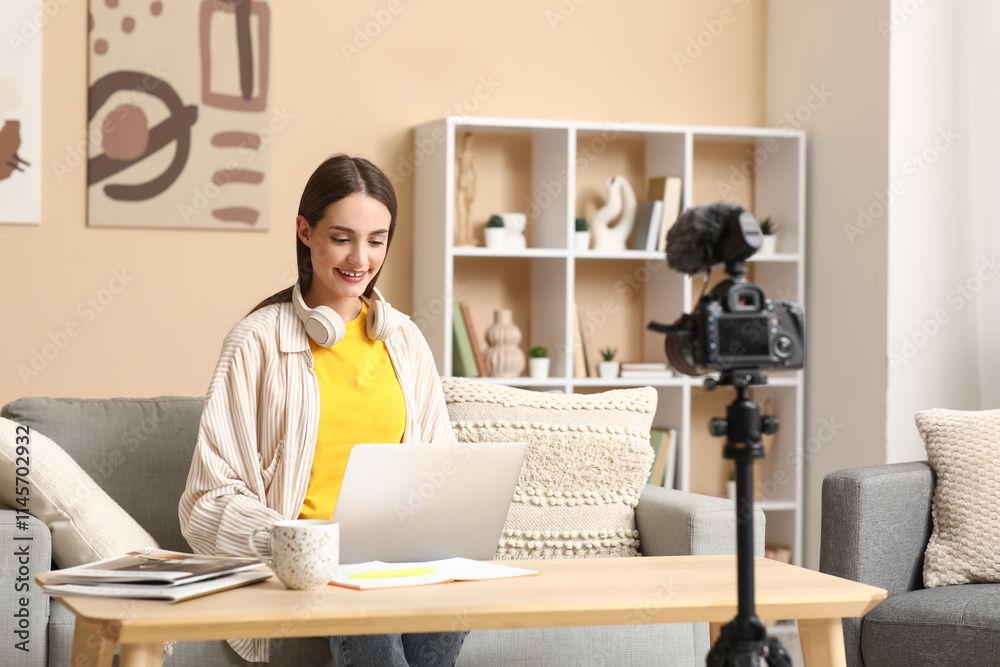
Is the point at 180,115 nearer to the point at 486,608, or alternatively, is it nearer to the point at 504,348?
the point at 504,348

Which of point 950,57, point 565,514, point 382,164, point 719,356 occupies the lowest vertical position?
point 565,514

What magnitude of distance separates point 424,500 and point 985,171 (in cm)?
239

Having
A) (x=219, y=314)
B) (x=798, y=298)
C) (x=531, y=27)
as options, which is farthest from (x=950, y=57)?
(x=219, y=314)

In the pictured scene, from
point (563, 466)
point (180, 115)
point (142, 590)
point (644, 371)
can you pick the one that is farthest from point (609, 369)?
point (142, 590)

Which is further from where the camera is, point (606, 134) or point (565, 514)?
point (606, 134)

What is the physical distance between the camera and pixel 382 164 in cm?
356

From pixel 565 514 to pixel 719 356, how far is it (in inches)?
48.1

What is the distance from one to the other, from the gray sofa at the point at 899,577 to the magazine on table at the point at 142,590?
142 centimetres

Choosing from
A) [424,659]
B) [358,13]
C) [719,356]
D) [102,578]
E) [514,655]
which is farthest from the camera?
[358,13]

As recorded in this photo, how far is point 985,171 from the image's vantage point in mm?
3199

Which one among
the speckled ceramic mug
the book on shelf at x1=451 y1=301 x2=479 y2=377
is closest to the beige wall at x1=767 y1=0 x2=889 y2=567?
the book on shelf at x1=451 y1=301 x2=479 y2=377

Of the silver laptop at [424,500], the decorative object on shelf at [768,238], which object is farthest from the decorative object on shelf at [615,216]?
the silver laptop at [424,500]

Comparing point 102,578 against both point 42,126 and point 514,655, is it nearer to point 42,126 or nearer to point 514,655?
point 514,655

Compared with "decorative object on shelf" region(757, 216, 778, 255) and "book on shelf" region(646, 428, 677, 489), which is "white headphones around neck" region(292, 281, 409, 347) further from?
"decorative object on shelf" region(757, 216, 778, 255)
